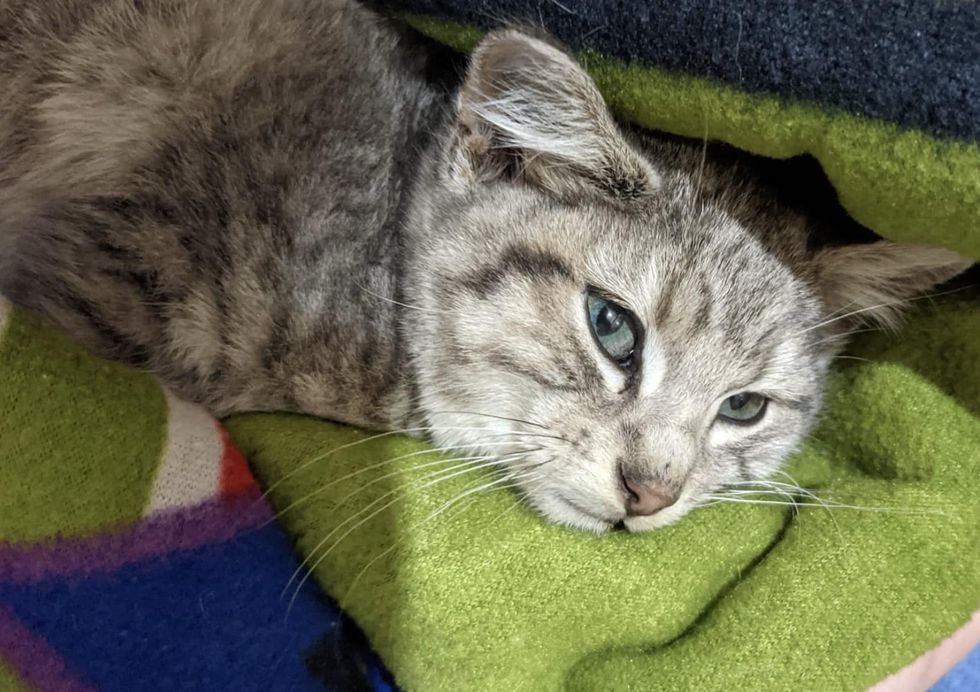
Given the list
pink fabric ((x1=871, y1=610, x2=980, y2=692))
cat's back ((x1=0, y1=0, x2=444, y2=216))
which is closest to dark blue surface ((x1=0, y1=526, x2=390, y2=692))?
cat's back ((x1=0, y1=0, x2=444, y2=216))

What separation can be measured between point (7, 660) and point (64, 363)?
0.29 meters

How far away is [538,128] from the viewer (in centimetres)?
96

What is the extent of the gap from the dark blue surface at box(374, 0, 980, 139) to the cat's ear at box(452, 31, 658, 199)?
83 mm

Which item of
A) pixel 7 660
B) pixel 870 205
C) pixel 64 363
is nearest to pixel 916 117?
pixel 870 205

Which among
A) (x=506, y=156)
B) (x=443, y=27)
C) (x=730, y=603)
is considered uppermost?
(x=443, y=27)

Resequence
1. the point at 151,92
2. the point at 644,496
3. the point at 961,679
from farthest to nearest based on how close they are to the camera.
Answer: the point at 961,679 → the point at 151,92 → the point at 644,496

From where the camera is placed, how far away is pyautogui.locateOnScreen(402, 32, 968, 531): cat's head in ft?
3.09

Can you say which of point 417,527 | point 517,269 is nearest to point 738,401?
point 517,269

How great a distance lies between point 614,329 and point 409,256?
29cm

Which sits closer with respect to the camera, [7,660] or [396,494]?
[7,660]

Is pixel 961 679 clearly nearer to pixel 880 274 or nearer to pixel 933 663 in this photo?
pixel 933 663

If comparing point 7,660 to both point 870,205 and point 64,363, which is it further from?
point 870,205

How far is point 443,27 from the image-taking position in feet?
3.49

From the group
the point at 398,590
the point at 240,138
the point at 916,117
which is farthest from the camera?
the point at 240,138
